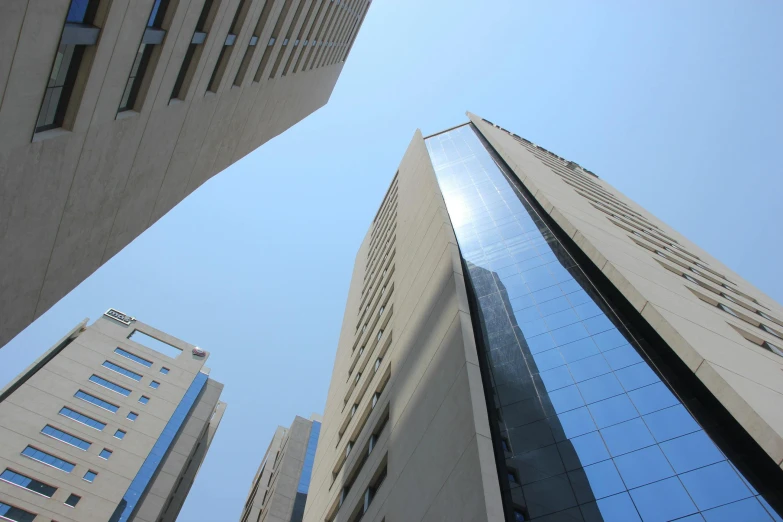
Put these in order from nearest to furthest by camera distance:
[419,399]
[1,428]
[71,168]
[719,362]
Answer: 1. [71,168]
2. [719,362]
3. [419,399]
4. [1,428]

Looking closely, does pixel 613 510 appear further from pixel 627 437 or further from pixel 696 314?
pixel 696 314

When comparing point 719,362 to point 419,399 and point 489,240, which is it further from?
point 489,240

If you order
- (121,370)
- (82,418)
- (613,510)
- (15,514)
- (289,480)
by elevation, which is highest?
(613,510)

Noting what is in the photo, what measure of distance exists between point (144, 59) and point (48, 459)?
46.6 metres

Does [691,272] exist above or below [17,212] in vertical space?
above

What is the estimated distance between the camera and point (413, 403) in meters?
17.9

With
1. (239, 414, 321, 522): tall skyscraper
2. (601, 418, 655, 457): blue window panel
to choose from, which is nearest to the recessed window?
(239, 414, 321, 522): tall skyscraper

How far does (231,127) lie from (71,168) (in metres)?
11.7

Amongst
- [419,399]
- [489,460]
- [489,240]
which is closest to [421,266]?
[489,240]

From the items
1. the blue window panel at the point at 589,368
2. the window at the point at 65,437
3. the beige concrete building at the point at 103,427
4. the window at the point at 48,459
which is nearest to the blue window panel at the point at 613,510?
the blue window panel at the point at 589,368

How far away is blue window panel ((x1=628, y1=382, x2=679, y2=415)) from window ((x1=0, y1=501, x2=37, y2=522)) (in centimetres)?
4770

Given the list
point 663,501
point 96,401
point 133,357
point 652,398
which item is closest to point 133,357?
point 133,357

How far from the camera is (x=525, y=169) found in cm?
2958

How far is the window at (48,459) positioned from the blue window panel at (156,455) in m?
5.68
